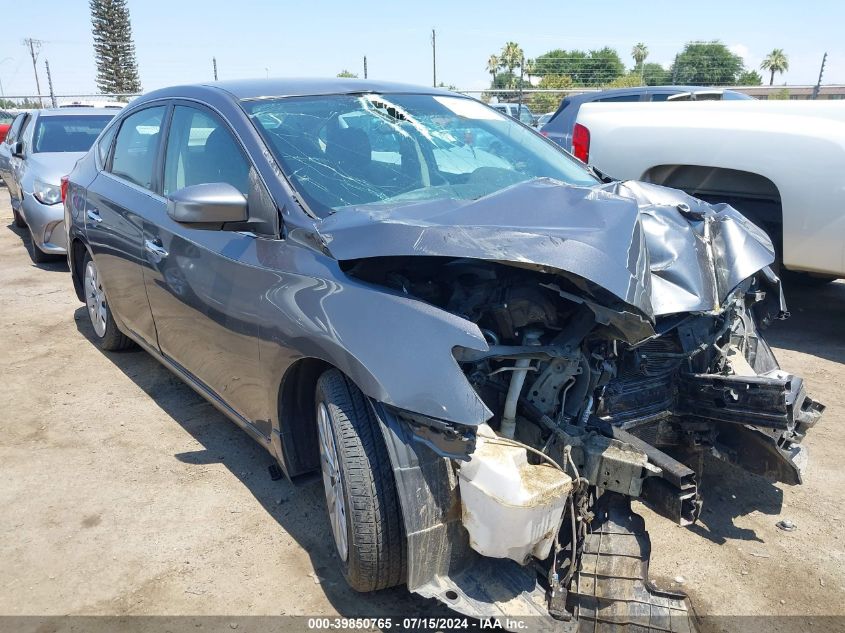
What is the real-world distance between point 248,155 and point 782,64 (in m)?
74.3

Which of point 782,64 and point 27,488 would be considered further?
point 782,64

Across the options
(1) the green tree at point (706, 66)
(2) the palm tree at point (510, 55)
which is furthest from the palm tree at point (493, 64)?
(1) the green tree at point (706, 66)

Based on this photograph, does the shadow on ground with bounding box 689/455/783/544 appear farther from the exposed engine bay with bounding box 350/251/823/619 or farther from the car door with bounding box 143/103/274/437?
the car door with bounding box 143/103/274/437

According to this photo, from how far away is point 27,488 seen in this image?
337 centimetres

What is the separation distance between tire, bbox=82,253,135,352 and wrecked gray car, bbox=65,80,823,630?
5.40ft

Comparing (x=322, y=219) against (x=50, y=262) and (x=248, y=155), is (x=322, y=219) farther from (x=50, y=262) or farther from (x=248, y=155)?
(x=50, y=262)

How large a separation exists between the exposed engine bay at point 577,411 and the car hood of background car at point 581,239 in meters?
0.10

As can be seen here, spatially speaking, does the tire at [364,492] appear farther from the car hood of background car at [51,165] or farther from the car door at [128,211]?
the car hood of background car at [51,165]


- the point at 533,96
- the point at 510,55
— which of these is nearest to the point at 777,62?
the point at 510,55

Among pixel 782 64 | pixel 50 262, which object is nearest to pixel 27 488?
pixel 50 262

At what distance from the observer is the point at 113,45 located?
161 feet

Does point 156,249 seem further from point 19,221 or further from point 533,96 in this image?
point 533,96

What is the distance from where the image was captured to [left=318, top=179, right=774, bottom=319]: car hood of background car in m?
2.13

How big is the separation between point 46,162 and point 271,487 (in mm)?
6619
